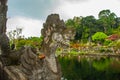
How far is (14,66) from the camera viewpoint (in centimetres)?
952

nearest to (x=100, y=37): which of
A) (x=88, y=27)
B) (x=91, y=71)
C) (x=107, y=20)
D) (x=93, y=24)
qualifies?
(x=88, y=27)

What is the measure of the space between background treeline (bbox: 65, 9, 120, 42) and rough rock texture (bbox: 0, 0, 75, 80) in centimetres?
7297

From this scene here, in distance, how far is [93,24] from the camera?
9056 centimetres

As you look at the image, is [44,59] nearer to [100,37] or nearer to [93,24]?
[100,37]

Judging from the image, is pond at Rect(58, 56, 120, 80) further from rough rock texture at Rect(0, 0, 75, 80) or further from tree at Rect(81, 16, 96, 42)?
tree at Rect(81, 16, 96, 42)

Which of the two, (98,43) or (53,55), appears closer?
(53,55)

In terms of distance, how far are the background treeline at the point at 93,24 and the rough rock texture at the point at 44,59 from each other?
7297cm

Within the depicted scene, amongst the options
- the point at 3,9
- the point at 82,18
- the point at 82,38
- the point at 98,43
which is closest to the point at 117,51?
the point at 98,43

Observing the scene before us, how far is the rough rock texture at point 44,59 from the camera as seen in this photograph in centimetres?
934

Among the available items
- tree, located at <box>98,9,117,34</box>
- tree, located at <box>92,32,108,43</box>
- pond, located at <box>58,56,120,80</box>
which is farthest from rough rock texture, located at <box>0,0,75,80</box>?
tree, located at <box>98,9,117,34</box>

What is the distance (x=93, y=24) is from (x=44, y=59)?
81602mm

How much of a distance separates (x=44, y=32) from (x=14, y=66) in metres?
1.11

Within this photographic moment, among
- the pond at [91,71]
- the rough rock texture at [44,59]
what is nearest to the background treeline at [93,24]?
the pond at [91,71]

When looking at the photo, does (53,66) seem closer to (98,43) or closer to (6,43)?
(6,43)
